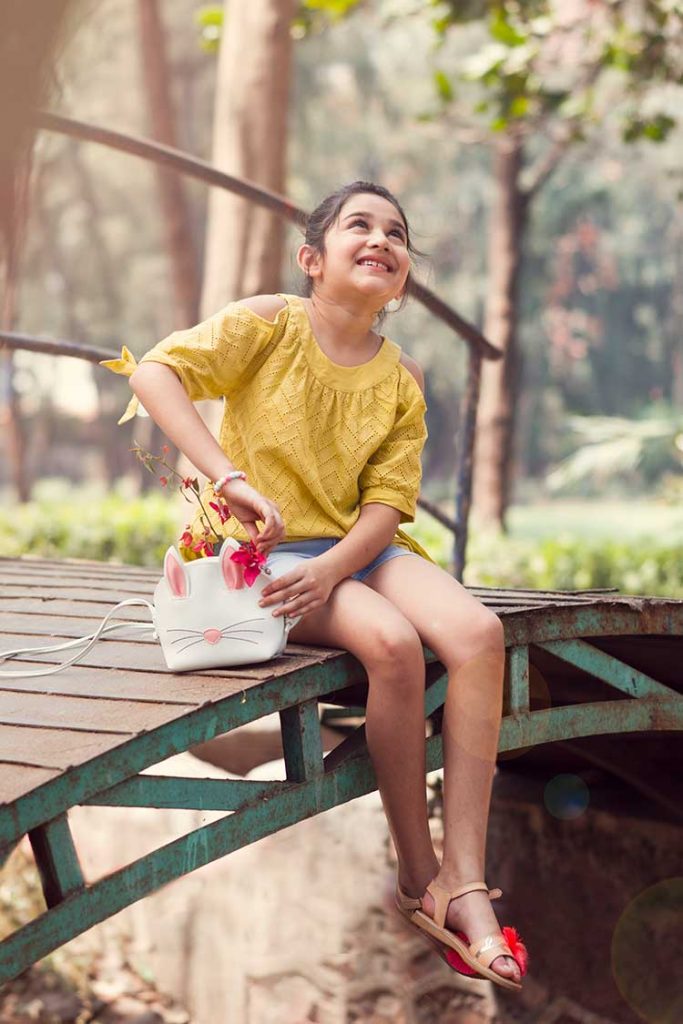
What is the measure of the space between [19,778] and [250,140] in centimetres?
523

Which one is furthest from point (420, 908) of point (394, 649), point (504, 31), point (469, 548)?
point (469, 548)

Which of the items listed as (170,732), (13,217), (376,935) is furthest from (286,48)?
(13,217)

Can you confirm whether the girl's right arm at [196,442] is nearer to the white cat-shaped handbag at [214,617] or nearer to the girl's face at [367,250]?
the white cat-shaped handbag at [214,617]

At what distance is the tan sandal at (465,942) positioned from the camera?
241 cm

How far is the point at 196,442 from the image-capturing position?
8.82 ft

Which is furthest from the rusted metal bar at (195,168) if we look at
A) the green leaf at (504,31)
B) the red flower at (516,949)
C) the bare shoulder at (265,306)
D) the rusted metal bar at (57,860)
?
the green leaf at (504,31)

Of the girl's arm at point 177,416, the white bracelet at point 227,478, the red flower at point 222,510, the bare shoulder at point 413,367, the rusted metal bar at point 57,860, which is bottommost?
the rusted metal bar at point 57,860

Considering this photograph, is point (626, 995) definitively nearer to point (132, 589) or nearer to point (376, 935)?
point (376, 935)

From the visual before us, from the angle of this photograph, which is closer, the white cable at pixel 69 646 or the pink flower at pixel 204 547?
the white cable at pixel 69 646

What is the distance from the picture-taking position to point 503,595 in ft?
11.4

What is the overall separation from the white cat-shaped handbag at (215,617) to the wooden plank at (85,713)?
0.63ft

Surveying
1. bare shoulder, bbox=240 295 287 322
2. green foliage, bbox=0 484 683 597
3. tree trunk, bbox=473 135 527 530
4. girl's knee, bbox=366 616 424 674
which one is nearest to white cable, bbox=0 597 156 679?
girl's knee, bbox=366 616 424 674

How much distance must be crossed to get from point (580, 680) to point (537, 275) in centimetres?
2703

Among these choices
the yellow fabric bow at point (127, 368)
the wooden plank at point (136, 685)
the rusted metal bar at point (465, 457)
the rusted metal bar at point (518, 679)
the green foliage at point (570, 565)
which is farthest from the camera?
the green foliage at point (570, 565)
